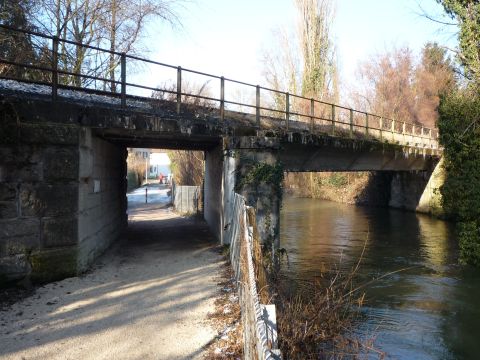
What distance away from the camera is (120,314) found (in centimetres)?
592

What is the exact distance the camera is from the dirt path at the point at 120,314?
480 cm

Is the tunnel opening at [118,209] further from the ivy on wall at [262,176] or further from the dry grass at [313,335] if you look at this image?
the dry grass at [313,335]

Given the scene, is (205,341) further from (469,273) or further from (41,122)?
(469,273)

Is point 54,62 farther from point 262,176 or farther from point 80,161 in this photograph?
point 262,176

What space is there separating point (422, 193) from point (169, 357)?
28.0m

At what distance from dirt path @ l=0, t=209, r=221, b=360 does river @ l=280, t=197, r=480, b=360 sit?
9.47ft

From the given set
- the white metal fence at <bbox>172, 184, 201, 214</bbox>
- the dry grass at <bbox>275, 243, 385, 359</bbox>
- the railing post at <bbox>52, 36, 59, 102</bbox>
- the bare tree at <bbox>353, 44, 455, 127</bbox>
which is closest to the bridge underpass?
the railing post at <bbox>52, 36, 59, 102</bbox>

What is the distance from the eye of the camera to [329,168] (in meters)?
17.9

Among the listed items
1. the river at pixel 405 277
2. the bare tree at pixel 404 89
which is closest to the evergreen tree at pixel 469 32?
the river at pixel 405 277

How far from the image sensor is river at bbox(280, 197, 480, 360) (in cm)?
771

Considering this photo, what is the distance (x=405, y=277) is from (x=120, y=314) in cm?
880

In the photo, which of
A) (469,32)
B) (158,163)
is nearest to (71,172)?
(469,32)

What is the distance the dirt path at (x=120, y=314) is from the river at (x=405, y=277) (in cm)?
289

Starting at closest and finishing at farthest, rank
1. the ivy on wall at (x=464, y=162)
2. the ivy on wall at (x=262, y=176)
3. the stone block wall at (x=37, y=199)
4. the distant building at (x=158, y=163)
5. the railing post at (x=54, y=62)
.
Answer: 1. the stone block wall at (x=37, y=199)
2. the railing post at (x=54, y=62)
3. the ivy on wall at (x=262, y=176)
4. the ivy on wall at (x=464, y=162)
5. the distant building at (x=158, y=163)
